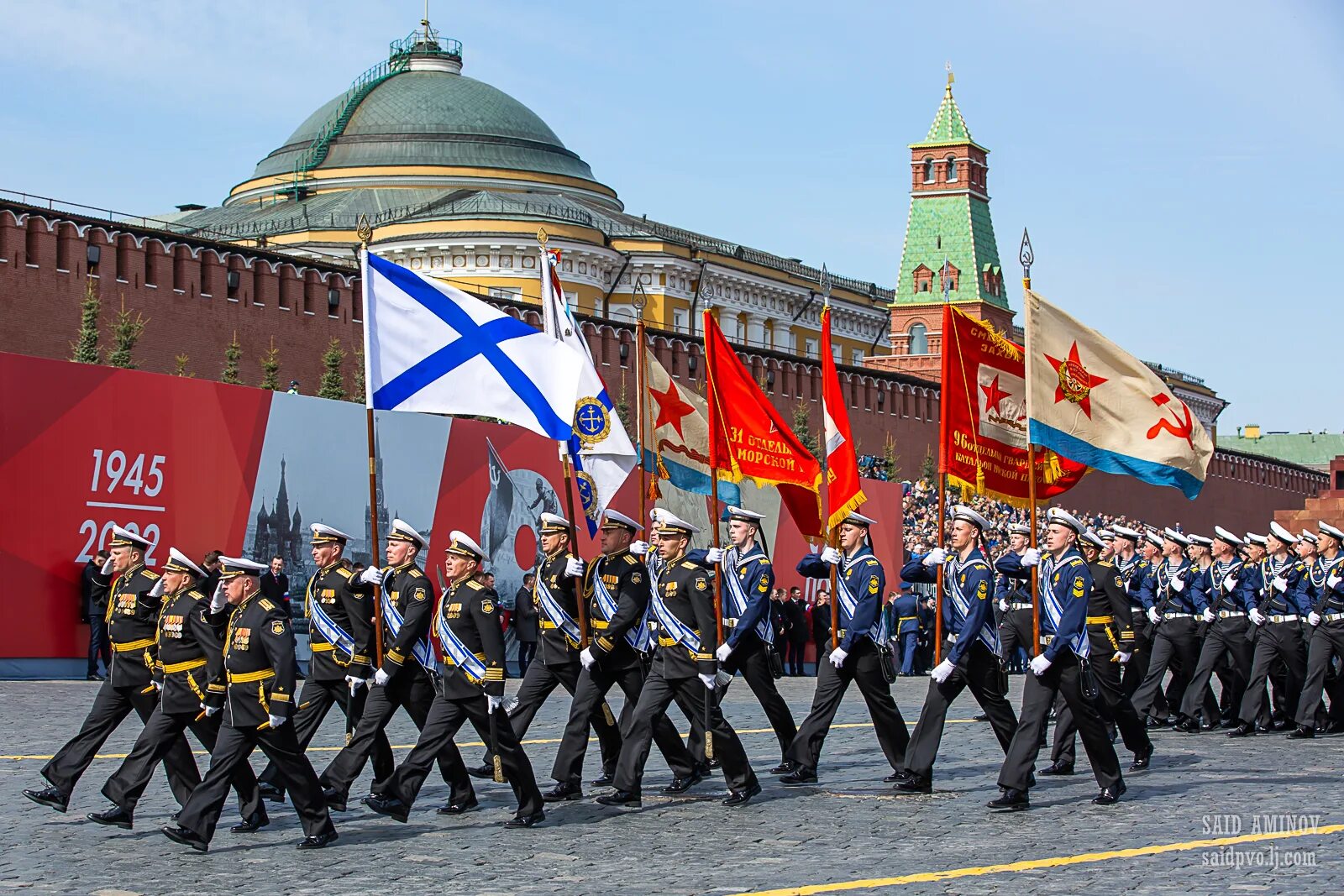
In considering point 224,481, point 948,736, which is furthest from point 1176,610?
point 224,481

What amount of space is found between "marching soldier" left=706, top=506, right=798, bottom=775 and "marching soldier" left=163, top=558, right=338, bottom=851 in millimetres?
2782

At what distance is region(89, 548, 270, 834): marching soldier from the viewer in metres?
10.2

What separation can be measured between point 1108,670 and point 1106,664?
0.23ft

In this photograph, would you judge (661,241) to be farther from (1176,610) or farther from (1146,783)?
(1146,783)

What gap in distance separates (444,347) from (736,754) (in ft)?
10.4

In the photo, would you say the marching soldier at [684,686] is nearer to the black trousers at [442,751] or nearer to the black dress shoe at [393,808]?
the black trousers at [442,751]

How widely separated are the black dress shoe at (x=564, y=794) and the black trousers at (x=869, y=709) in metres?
1.53

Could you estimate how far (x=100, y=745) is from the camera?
1064 centimetres

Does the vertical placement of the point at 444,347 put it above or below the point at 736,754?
above

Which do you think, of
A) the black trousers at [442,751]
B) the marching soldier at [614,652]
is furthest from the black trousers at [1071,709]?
the black trousers at [442,751]

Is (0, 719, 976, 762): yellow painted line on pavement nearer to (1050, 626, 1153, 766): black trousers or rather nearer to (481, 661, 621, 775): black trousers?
(481, 661, 621, 775): black trousers

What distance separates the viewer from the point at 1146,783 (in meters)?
12.5

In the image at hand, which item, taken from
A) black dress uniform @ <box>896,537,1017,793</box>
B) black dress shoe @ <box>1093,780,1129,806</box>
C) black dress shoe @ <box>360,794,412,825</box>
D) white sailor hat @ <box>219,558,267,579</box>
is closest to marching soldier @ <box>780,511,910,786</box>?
black dress uniform @ <box>896,537,1017,793</box>

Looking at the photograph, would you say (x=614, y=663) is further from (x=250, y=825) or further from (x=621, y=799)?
(x=250, y=825)
